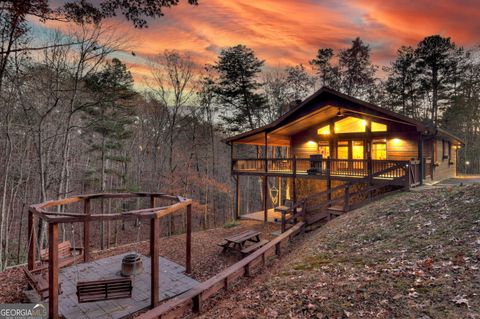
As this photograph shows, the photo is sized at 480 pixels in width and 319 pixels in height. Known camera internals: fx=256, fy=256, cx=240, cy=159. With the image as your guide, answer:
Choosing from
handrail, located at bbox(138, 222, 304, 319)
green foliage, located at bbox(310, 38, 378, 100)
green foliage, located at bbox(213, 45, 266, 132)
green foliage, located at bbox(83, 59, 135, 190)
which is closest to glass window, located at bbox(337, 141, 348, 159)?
green foliage, located at bbox(213, 45, 266, 132)

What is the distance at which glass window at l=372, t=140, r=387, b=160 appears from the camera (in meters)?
15.0

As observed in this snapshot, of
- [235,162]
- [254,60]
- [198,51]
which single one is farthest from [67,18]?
[254,60]

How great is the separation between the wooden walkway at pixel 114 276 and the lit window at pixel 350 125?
12.8 m

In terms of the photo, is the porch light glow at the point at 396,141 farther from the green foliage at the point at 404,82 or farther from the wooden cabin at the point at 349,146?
the green foliage at the point at 404,82

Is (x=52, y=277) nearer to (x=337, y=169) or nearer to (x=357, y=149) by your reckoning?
(x=337, y=169)

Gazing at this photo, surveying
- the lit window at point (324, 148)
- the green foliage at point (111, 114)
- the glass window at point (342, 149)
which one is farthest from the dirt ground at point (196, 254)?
the green foliage at point (111, 114)

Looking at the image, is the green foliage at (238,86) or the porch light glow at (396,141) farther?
the green foliage at (238,86)

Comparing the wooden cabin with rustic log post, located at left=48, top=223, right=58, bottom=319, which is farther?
the wooden cabin

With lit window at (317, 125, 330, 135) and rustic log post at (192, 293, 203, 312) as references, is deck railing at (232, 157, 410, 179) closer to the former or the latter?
lit window at (317, 125, 330, 135)

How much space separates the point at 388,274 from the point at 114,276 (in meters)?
7.56

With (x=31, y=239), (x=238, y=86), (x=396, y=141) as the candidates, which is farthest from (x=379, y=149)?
(x=31, y=239)

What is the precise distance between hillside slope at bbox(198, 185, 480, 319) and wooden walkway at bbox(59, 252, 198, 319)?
7.11ft

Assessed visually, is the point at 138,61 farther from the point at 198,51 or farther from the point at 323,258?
the point at 323,258

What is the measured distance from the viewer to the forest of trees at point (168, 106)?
42.3 feet
